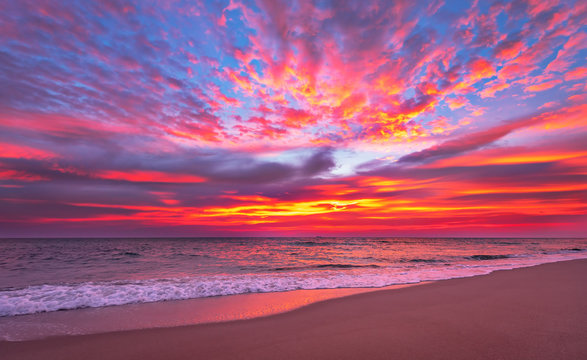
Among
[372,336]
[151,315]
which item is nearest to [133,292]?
[151,315]

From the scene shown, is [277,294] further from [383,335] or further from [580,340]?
[580,340]

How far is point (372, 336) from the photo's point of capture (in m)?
5.32

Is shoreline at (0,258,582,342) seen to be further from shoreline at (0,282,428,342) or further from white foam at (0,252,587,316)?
white foam at (0,252,587,316)

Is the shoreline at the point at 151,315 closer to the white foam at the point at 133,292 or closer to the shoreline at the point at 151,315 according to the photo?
the shoreline at the point at 151,315

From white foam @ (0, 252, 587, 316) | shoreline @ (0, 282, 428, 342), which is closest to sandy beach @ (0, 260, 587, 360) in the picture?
shoreline @ (0, 282, 428, 342)

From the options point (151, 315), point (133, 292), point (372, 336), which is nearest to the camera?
point (372, 336)

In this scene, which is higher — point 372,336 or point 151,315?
point 372,336

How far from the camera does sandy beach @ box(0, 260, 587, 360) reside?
4566 millimetres

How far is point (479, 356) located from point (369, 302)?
4.18 meters

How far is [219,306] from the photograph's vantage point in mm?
8375

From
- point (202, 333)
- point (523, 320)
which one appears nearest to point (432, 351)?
point (523, 320)

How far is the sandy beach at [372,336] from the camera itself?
4.57 m

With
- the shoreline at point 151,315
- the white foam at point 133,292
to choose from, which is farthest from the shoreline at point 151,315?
the white foam at point 133,292

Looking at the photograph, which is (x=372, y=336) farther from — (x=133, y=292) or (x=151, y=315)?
(x=133, y=292)
